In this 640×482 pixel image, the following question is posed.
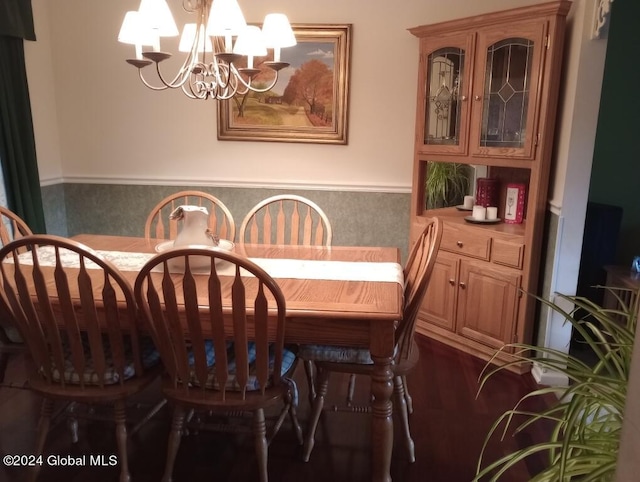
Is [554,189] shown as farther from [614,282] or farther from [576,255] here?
[614,282]

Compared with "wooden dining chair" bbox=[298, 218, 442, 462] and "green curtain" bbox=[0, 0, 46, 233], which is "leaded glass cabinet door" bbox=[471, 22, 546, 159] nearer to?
"wooden dining chair" bbox=[298, 218, 442, 462]

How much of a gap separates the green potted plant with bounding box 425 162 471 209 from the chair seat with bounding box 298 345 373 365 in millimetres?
1992

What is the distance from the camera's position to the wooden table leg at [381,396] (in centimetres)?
173

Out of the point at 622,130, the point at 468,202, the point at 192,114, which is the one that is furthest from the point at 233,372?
the point at 622,130

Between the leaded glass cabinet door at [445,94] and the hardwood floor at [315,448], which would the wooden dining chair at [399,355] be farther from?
the leaded glass cabinet door at [445,94]

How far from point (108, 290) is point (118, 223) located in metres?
2.37

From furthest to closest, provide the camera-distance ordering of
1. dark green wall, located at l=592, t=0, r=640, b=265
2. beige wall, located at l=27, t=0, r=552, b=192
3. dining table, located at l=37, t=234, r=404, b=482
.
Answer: beige wall, located at l=27, t=0, r=552, b=192 < dark green wall, located at l=592, t=0, r=640, b=265 < dining table, located at l=37, t=234, r=404, b=482

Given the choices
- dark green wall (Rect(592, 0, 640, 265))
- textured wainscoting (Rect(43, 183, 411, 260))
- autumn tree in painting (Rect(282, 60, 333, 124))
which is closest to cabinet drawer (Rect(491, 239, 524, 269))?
textured wainscoting (Rect(43, 183, 411, 260))

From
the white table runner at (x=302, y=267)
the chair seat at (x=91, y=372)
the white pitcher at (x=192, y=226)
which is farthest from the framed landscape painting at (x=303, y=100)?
the chair seat at (x=91, y=372)

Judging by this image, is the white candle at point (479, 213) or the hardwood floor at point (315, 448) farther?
the white candle at point (479, 213)

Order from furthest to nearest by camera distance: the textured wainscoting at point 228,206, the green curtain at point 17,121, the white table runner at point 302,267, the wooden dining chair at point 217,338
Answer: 1. the textured wainscoting at point 228,206
2. the green curtain at point 17,121
3. the white table runner at point 302,267
4. the wooden dining chair at point 217,338

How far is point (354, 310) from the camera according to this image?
5.63 ft

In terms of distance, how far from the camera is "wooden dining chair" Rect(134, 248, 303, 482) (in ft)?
5.19

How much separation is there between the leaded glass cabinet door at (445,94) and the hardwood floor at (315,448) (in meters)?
1.41
